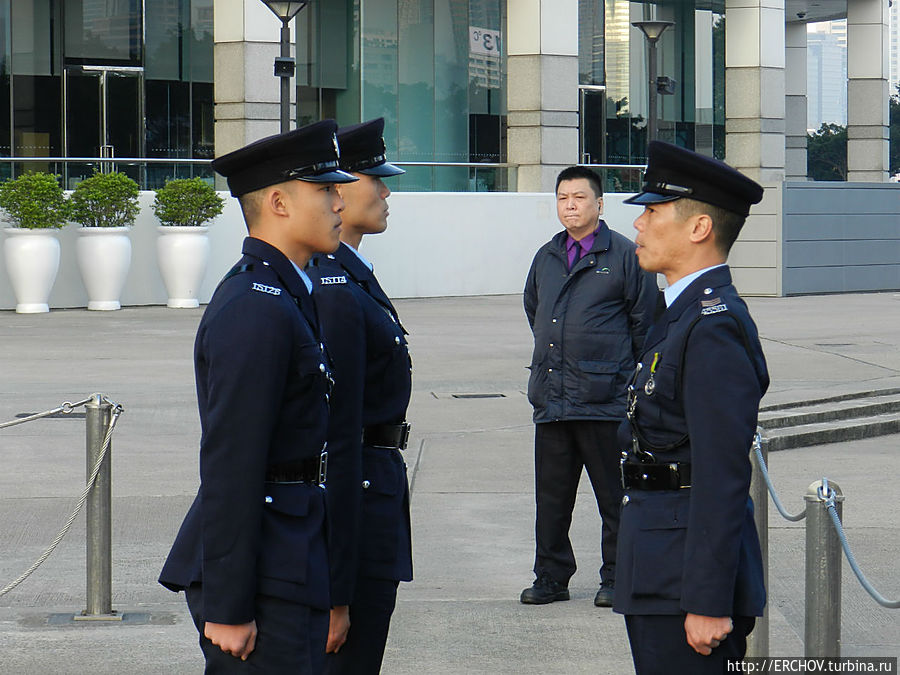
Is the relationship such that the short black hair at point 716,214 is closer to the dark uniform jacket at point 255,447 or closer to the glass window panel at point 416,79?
the dark uniform jacket at point 255,447

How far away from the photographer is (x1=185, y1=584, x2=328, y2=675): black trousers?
3.27m

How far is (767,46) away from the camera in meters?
31.4

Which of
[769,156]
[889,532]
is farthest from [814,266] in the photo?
[889,532]

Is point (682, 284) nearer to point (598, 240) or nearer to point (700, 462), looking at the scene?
point (700, 462)

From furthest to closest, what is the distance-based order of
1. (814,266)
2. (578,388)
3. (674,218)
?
(814,266)
(578,388)
(674,218)

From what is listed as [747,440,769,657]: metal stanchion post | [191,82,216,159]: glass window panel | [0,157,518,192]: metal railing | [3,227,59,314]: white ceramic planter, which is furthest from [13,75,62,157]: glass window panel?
[747,440,769,657]: metal stanchion post

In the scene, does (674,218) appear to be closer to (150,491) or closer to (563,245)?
(563,245)

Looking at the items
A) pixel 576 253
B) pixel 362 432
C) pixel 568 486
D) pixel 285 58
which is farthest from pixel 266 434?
pixel 285 58

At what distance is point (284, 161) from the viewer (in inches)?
137

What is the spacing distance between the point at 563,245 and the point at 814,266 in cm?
2128

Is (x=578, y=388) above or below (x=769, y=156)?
below

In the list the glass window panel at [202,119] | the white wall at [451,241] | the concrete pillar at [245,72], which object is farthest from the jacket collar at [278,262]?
the glass window panel at [202,119]

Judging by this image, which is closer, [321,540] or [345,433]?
[321,540]

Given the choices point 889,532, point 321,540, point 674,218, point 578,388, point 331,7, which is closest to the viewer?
point 321,540
